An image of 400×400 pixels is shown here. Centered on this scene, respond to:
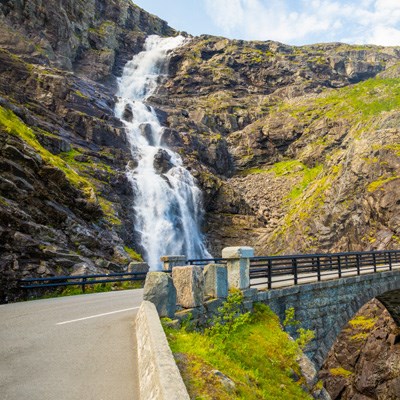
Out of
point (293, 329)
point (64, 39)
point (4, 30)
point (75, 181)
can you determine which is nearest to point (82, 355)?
point (293, 329)

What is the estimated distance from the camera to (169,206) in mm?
39406

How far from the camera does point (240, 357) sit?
780 cm

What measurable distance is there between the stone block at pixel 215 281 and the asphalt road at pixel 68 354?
90.0 inches

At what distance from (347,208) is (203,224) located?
58.2 feet

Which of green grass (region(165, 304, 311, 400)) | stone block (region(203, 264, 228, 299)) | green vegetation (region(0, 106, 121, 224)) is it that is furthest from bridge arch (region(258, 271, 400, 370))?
green vegetation (region(0, 106, 121, 224))

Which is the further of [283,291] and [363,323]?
[363,323]

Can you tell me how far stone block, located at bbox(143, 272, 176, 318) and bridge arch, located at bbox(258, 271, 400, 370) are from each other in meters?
4.41

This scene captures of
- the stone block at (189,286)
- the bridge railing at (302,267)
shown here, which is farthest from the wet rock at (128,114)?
the stone block at (189,286)

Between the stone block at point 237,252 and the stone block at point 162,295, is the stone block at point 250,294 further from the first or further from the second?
the stone block at point 162,295

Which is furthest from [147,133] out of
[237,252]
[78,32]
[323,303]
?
[237,252]

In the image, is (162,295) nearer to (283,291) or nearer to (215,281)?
(215,281)

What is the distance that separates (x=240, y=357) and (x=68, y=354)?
3871mm

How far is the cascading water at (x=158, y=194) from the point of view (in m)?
36.5

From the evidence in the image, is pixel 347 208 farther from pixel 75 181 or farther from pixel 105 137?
pixel 105 137
